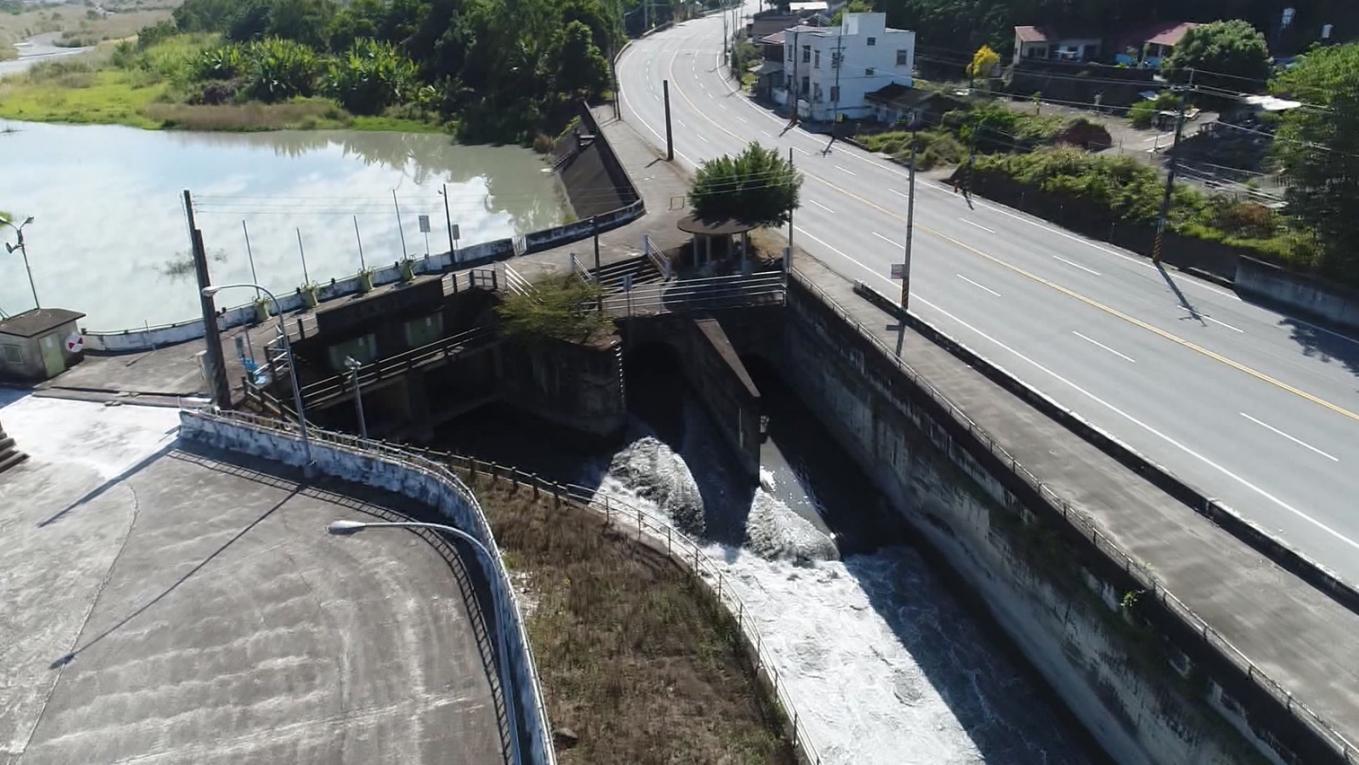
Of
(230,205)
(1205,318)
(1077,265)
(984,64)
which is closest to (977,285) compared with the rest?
(1077,265)

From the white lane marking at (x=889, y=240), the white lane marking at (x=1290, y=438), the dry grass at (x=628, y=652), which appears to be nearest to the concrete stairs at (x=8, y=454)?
the dry grass at (x=628, y=652)

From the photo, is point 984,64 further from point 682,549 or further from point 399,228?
point 682,549

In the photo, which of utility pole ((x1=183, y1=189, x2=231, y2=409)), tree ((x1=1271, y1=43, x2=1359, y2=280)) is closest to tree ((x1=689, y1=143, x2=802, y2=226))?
tree ((x1=1271, y1=43, x2=1359, y2=280))

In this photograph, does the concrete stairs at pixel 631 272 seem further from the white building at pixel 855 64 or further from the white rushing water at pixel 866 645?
the white building at pixel 855 64

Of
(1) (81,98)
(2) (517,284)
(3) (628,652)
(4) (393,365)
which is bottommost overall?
(3) (628,652)

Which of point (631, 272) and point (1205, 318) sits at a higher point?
point (631, 272)

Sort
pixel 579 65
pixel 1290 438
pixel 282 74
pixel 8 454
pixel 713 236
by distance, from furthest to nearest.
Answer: pixel 282 74, pixel 579 65, pixel 713 236, pixel 1290 438, pixel 8 454

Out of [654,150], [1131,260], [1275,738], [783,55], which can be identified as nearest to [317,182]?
[654,150]

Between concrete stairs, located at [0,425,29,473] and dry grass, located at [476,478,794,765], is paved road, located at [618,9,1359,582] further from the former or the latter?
concrete stairs, located at [0,425,29,473]
